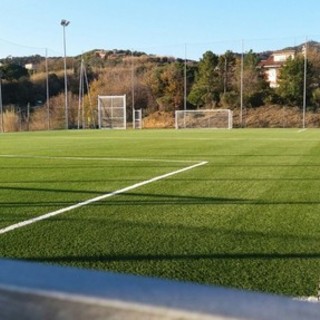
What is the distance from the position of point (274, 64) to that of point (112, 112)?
26.9m

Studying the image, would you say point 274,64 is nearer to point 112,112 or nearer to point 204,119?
point 204,119

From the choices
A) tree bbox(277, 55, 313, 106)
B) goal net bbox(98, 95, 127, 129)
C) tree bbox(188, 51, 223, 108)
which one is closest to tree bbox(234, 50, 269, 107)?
tree bbox(277, 55, 313, 106)

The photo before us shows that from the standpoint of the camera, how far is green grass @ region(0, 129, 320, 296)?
3.98 meters

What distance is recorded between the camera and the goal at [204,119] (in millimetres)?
47062

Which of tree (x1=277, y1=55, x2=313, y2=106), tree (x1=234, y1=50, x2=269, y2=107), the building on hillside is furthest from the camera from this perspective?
the building on hillside

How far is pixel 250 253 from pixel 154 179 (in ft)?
16.6

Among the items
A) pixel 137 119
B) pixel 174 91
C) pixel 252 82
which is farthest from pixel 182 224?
pixel 174 91

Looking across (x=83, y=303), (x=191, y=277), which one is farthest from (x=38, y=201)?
(x=83, y=303)

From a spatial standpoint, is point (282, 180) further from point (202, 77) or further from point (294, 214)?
point (202, 77)

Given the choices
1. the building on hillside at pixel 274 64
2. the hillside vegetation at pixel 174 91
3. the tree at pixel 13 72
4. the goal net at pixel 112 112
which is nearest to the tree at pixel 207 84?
the hillside vegetation at pixel 174 91

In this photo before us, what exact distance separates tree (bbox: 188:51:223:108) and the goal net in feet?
30.5

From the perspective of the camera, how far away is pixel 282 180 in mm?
9180

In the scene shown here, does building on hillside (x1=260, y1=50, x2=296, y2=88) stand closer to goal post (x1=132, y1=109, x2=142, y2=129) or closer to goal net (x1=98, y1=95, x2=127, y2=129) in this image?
goal post (x1=132, y1=109, x2=142, y2=129)

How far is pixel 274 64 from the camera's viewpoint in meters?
64.4
